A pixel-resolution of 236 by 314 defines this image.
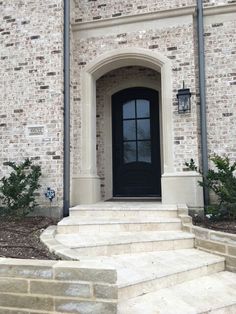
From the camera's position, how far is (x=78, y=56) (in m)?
6.52

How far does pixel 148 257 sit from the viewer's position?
3809 mm

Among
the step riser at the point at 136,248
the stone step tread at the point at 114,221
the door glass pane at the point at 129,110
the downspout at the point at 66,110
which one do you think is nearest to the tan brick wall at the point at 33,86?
the downspout at the point at 66,110

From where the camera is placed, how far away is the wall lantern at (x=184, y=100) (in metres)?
5.73

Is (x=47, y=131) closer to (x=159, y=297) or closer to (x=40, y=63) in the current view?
(x=40, y=63)

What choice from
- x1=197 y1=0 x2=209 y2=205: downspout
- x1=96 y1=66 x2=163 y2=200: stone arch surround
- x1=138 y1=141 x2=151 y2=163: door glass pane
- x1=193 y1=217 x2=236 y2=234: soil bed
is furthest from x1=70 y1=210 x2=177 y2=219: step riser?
x1=138 y1=141 x2=151 y2=163: door glass pane

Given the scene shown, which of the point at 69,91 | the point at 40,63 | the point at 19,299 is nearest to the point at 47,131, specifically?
the point at 69,91

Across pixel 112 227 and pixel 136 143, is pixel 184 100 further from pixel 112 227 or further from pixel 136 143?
pixel 112 227

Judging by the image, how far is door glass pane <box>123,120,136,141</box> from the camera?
7250mm

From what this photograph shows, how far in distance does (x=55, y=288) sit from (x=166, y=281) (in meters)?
1.18

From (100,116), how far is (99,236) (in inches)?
140

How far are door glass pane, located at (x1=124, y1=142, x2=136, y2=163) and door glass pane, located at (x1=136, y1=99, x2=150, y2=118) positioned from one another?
67cm

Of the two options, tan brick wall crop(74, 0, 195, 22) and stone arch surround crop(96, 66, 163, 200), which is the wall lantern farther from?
tan brick wall crop(74, 0, 195, 22)

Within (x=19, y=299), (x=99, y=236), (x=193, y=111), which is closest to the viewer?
(x=19, y=299)

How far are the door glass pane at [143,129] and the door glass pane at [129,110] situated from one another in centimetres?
24
